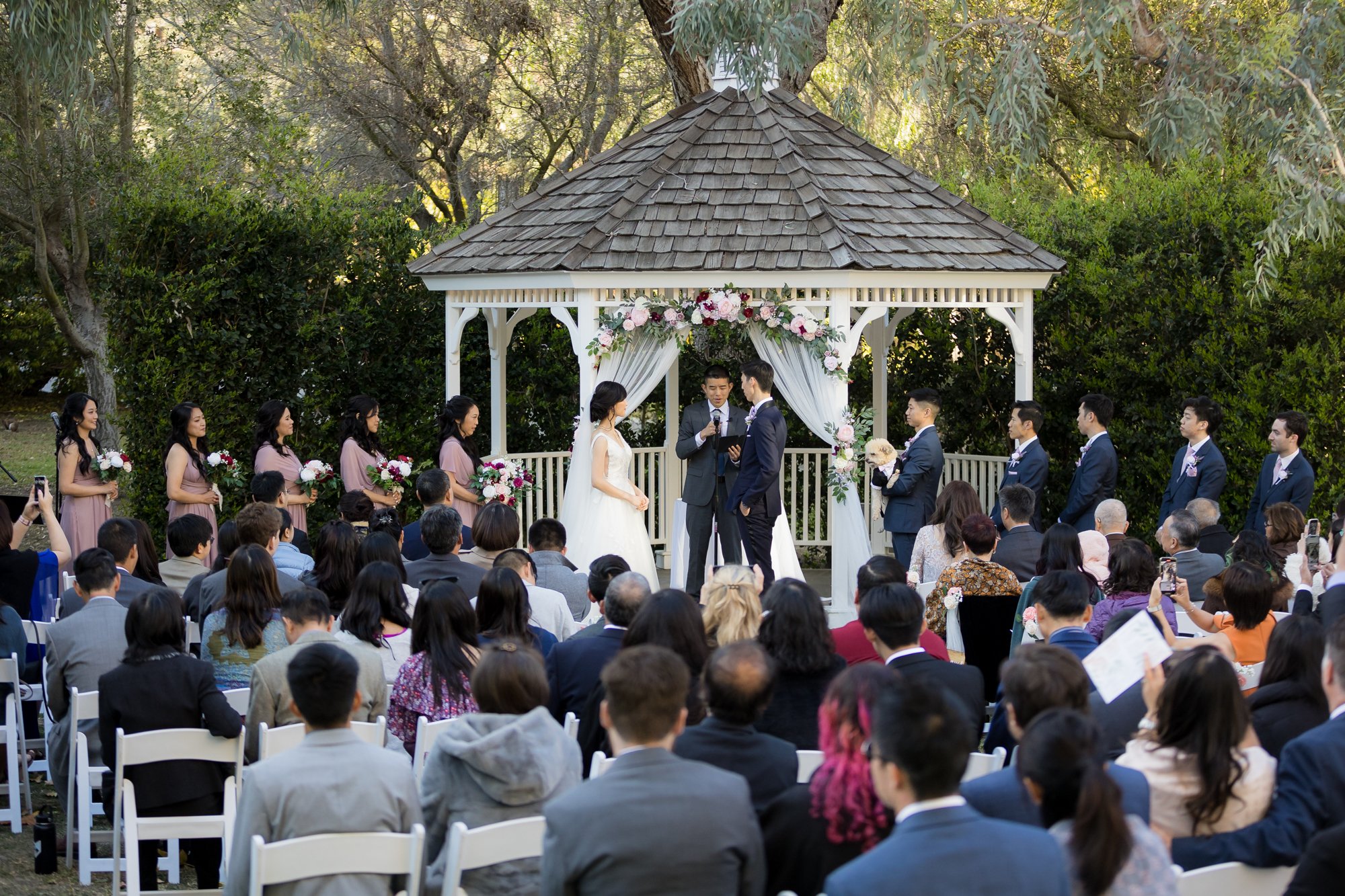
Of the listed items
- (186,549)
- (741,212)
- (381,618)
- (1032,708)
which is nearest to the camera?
(1032,708)

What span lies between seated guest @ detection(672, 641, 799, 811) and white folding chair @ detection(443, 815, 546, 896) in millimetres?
494

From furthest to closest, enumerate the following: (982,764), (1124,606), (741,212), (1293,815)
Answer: (741,212)
(1124,606)
(982,764)
(1293,815)

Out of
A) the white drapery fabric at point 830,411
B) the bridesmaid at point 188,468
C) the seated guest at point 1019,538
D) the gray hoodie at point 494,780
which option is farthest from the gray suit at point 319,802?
the white drapery fabric at point 830,411

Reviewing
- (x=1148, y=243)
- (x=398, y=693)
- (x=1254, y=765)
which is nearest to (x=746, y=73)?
(x=1148, y=243)

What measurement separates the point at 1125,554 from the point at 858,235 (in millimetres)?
4792

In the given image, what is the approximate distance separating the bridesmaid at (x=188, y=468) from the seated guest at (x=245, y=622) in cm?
421

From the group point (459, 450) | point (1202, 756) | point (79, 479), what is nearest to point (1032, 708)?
point (1202, 756)

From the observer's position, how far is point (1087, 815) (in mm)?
2938

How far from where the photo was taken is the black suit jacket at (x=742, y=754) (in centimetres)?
380

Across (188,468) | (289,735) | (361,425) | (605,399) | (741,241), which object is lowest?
(289,735)

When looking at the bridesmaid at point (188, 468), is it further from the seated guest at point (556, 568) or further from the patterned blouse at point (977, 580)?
the patterned blouse at point (977, 580)

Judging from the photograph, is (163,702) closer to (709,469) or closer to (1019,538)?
(1019,538)

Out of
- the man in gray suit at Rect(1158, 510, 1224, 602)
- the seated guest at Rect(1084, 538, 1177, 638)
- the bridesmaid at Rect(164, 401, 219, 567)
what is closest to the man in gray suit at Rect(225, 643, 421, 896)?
the seated guest at Rect(1084, 538, 1177, 638)

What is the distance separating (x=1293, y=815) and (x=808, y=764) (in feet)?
4.69
